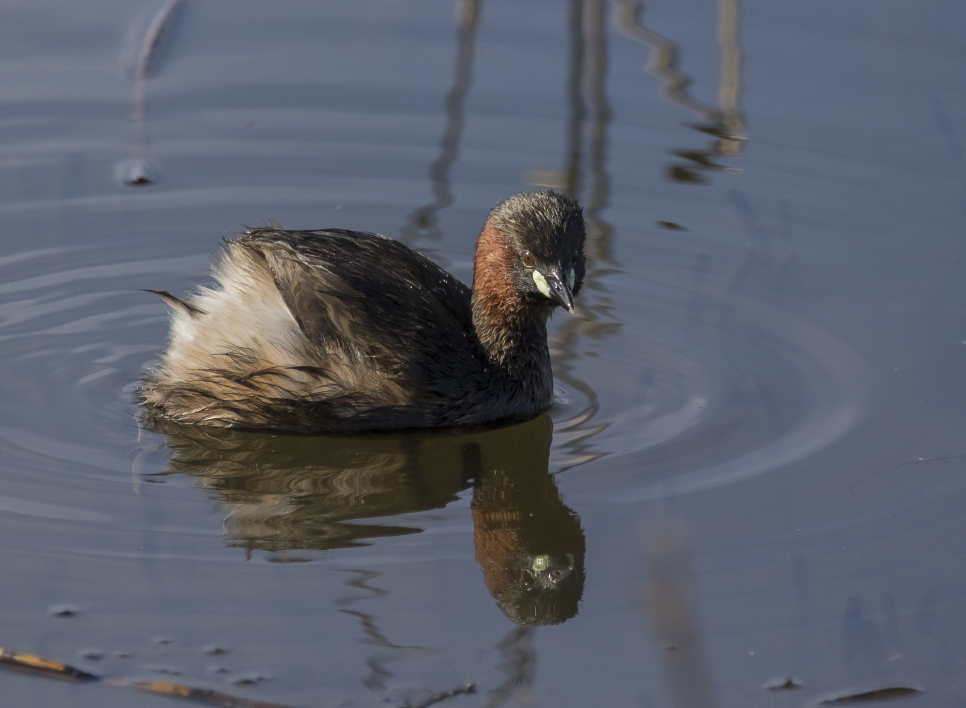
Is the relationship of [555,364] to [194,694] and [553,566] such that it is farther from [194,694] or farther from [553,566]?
[194,694]

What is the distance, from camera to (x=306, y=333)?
5.28 metres

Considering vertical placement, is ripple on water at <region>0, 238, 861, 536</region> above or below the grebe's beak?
below

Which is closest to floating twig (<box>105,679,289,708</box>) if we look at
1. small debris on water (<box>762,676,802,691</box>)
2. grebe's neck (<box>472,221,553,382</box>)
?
small debris on water (<box>762,676,802,691</box>)

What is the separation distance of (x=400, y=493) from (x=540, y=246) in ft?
3.97

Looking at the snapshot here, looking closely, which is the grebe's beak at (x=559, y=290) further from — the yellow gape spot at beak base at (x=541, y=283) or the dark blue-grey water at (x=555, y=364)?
the dark blue-grey water at (x=555, y=364)

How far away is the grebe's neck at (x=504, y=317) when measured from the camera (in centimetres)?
562

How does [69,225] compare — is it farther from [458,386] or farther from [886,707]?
[886,707]

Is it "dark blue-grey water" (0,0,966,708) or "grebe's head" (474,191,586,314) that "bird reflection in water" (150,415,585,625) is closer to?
"dark blue-grey water" (0,0,966,708)

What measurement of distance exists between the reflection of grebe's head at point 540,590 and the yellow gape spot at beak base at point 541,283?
4.30 feet

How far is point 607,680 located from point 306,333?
205cm

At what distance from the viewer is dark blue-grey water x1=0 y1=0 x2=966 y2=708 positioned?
397cm

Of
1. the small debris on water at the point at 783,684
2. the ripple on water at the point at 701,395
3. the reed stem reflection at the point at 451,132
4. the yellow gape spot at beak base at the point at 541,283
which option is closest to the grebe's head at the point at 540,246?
the yellow gape spot at beak base at the point at 541,283

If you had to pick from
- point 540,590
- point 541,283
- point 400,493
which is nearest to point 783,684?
point 540,590

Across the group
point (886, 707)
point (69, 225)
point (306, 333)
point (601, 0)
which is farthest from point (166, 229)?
point (886, 707)
